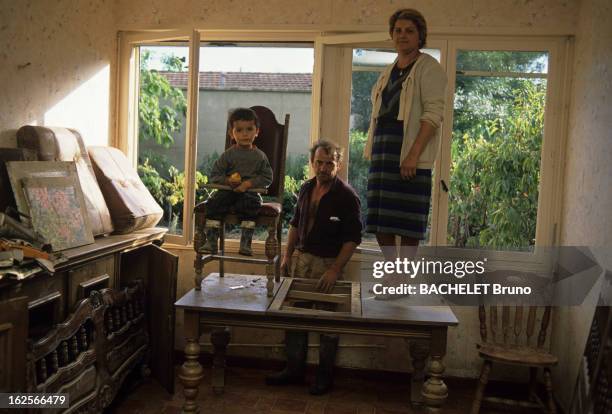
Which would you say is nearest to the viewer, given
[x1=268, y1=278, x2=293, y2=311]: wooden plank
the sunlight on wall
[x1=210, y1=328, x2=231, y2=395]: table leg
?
[x1=268, y1=278, x2=293, y2=311]: wooden plank

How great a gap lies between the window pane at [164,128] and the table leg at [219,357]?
2.80 feet

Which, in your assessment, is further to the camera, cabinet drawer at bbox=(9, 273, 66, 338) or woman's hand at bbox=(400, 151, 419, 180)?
woman's hand at bbox=(400, 151, 419, 180)

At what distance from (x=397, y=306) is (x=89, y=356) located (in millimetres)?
→ 1571

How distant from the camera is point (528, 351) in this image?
3.44m

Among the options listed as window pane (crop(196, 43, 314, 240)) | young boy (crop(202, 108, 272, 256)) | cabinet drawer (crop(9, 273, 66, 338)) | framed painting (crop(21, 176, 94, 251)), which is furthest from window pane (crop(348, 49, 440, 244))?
cabinet drawer (crop(9, 273, 66, 338))

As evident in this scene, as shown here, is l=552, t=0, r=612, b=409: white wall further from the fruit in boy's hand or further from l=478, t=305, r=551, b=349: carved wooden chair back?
the fruit in boy's hand

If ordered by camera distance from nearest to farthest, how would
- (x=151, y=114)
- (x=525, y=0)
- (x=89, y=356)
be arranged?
1. (x=89, y=356)
2. (x=525, y=0)
3. (x=151, y=114)

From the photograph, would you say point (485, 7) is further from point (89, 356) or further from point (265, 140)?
point (89, 356)

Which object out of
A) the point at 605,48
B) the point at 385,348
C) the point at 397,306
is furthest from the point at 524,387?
the point at 605,48

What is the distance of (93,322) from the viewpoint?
2.98 metres

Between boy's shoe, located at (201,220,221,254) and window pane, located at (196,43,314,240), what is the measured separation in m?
0.83

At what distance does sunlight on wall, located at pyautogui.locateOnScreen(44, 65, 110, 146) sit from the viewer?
358 centimetres

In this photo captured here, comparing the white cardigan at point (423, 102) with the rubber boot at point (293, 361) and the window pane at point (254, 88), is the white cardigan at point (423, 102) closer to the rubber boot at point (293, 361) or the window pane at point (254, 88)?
the window pane at point (254, 88)

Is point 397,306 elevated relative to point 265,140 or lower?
lower
